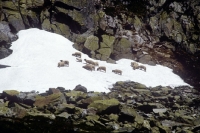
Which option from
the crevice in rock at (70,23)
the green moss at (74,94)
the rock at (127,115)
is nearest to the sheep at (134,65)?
the crevice in rock at (70,23)

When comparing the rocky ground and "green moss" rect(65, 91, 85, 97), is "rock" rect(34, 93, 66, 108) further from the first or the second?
"green moss" rect(65, 91, 85, 97)

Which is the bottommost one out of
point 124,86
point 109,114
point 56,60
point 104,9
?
point 109,114

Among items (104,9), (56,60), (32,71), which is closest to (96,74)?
(56,60)

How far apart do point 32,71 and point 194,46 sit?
2403cm

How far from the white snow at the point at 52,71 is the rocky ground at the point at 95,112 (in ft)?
6.31

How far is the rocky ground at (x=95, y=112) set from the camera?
1647 cm

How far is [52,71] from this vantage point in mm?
26828

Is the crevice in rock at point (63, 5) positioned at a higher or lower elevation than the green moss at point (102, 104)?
higher

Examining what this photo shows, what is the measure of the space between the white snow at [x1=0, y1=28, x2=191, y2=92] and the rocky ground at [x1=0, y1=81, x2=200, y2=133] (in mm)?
1924

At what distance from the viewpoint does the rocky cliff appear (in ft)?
115

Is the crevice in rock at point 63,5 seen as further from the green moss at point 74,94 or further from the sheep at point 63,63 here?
the green moss at point 74,94

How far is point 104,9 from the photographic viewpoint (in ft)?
126

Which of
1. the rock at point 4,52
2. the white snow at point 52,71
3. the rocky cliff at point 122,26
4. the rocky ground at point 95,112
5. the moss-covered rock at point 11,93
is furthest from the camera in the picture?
the rocky cliff at point 122,26

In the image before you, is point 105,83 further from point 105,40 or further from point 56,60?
point 105,40
